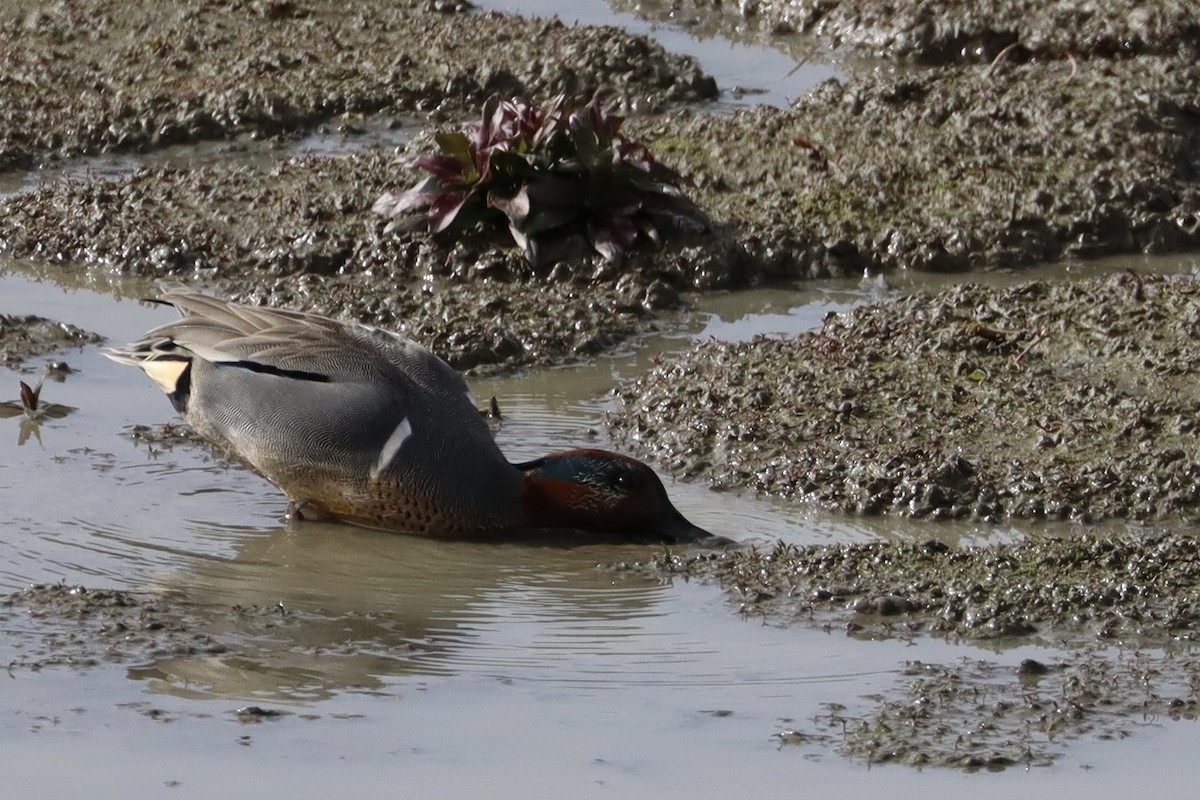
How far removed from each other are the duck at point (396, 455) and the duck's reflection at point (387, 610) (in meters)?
0.11

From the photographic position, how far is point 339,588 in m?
5.99

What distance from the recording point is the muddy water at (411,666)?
14.5ft

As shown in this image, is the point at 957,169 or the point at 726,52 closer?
the point at 957,169

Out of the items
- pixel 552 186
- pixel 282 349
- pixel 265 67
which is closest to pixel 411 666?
pixel 282 349

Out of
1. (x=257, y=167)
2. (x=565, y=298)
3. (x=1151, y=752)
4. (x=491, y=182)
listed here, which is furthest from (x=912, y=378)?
(x=257, y=167)

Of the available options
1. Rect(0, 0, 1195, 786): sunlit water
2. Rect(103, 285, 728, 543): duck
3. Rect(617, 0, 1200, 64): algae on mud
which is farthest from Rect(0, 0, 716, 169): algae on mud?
Rect(103, 285, 728, 543): duck

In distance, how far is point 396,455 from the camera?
6508 mm

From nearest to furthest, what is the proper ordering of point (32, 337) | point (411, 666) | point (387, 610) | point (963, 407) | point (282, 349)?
point (411, 666) → point (387, 610) → point (282, 349) → point (963, 407) → point (32, 337)

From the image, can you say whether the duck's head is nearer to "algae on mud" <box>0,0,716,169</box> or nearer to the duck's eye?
the duck's eye

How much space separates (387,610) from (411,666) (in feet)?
1.87

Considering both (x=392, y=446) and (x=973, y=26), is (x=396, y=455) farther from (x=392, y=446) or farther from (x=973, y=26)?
(x=973, y=26)

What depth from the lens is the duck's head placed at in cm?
641

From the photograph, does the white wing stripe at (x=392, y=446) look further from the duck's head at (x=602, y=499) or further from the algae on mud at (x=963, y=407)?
the algae on mud at (x=963, y=407)

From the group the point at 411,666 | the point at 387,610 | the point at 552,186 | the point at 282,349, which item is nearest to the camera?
the point at 411,666
